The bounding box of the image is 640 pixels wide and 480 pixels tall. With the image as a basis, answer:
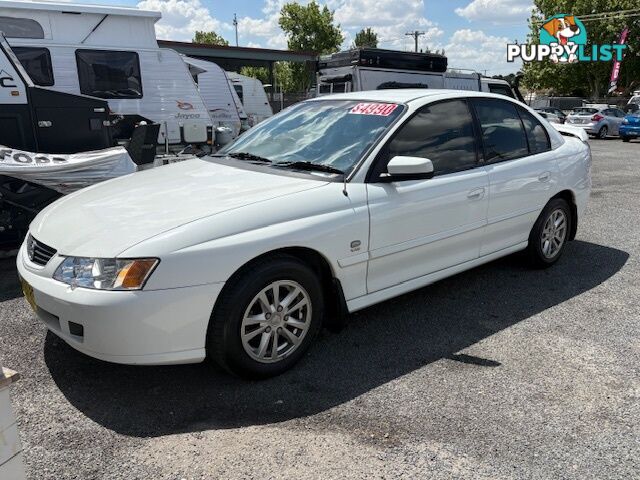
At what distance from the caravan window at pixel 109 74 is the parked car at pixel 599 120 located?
20.7 m

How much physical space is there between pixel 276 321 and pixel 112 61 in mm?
7876

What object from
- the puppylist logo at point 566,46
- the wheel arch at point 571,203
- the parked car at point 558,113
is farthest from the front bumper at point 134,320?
the puppylist logo at point 566,46

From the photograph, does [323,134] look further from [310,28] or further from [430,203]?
[310,28]

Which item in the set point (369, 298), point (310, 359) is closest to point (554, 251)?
point (369, 298)

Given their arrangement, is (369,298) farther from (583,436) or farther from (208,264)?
(583,436)

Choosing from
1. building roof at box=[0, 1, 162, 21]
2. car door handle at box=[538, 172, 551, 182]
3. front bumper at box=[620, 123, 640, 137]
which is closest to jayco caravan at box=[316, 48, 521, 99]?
building roof at box=[0, 1, 162, 21]

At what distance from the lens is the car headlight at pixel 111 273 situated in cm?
266

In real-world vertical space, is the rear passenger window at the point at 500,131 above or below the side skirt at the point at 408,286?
above

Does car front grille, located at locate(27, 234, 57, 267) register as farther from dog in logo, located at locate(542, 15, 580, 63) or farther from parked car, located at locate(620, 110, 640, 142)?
dog in logo, located at locate(542, 15, 580, 63)

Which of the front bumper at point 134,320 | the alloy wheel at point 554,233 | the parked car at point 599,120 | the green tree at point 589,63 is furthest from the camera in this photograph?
the green tree at point 589,63

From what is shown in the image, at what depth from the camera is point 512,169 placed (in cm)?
442

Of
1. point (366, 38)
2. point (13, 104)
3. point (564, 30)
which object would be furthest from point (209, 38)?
point (13, 104)

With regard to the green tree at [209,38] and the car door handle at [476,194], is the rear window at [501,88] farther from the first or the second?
the green tree at [209,38]

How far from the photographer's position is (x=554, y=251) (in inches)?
201
